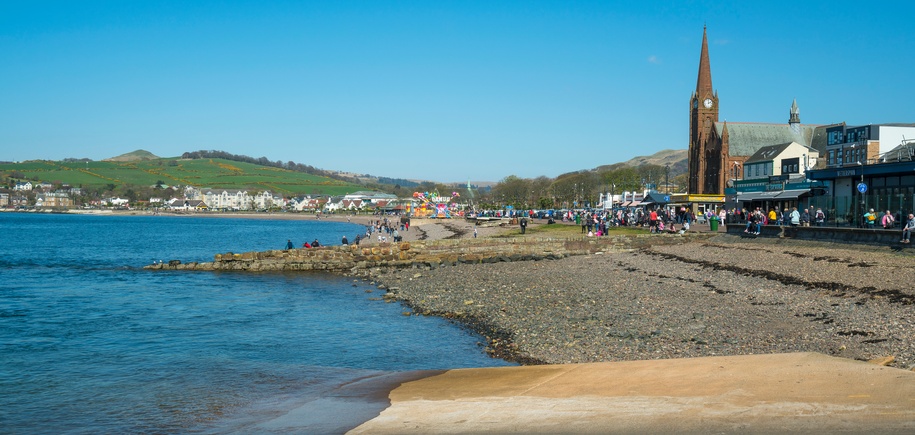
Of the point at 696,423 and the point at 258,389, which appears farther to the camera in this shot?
the point at 258,389

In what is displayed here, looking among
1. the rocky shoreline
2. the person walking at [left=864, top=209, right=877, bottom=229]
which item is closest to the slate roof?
the rocky shoreline

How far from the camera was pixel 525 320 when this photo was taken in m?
20.2

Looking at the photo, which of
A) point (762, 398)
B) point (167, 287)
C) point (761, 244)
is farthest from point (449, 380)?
point (761, 244)

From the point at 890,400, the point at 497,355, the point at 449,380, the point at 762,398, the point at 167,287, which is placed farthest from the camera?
the point at 167,287

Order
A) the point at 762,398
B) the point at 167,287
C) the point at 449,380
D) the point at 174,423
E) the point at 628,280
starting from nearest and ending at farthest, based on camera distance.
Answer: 1. the point at 762,398
2. the point at 174,423
3. the point at 449,380
4. the point at 628,280
5. the point at 167,287

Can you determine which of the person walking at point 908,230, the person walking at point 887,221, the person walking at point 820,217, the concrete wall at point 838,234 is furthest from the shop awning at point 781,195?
the person walking at point 908,230

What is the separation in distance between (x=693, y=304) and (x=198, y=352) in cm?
1329

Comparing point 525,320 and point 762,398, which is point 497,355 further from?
point 762,398

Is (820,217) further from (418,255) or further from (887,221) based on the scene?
(418,255)

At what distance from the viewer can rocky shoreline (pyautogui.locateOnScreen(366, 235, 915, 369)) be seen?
14.8 meters

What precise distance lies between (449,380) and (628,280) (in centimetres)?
1585

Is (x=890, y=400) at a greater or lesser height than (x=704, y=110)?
lesser

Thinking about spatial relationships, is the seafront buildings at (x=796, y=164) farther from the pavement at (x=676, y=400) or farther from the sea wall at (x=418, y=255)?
the pavement at (x=676, y=400)

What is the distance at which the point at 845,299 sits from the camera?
742 inches
